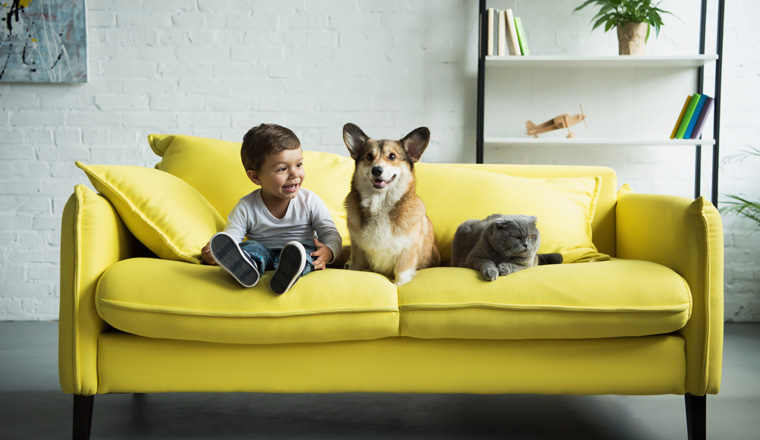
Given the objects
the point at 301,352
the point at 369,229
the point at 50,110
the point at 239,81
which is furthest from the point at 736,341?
the point at 50,110

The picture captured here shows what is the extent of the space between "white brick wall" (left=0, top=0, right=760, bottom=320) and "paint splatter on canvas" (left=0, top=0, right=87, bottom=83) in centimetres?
7

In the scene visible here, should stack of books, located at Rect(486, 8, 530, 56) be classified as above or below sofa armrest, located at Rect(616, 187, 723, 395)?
above

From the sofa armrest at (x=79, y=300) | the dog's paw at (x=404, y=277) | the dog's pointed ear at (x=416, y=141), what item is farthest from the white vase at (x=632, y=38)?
the sofa armrest at (x=79, y=300)

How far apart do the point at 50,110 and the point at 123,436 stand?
235 centimetres

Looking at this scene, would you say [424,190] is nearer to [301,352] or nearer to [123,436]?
[301,352]

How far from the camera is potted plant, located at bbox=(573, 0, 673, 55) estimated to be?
9.95 ft

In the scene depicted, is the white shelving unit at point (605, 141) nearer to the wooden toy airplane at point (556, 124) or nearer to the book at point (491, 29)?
the wooden toy airplane at point (556, 124)

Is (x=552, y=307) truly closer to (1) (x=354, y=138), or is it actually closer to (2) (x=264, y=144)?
(1) (x=354, y=138)

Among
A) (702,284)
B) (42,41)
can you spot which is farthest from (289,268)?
(42,41)

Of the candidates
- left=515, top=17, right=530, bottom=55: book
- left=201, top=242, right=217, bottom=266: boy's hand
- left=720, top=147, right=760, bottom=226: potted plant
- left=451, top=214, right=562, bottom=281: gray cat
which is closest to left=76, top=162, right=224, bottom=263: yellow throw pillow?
left=201, top=242, right=217, bottom=266: boy's hand

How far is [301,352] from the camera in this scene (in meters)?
1.60

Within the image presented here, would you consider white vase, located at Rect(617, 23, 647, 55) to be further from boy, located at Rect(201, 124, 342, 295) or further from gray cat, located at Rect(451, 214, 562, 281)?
boy, located at Rect(201, 124, 342, 295)

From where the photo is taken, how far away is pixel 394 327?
1.56 m

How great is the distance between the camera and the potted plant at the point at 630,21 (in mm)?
3031
